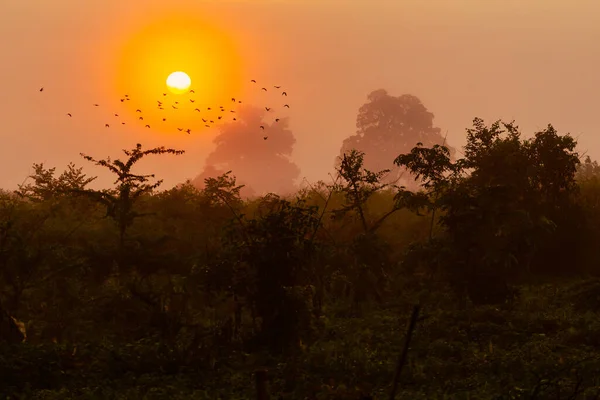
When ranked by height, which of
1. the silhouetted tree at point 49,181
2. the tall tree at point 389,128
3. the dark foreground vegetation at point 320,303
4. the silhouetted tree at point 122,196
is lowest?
the dark foreground vegetation at point 320,303

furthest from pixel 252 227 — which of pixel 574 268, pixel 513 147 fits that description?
pixel 574 268

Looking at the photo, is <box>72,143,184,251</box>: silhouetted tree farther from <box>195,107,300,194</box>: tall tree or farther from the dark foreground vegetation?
<box>195,107,300,194</box>: tall tree

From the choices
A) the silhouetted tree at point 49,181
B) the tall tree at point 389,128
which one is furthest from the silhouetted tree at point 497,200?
the tall tree at point 389,128

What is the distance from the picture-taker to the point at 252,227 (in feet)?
35.2

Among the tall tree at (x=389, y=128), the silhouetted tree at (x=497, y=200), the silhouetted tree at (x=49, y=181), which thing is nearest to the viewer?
the silhouetted tree at (x=497, y=200)

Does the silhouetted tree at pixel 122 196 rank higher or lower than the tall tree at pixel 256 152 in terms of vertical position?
lower

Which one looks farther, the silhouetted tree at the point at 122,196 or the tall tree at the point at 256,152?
the tall tree at the point at 256,152

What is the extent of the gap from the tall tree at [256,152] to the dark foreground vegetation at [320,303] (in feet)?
199

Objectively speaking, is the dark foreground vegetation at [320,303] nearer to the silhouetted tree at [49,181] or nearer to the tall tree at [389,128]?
the silhouetted tree at [49,181]

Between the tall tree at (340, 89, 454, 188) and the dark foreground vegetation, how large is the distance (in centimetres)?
5515

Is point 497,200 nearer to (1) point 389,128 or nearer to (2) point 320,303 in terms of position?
(2) point 320,303

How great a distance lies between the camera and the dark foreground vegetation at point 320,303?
28.4 ft

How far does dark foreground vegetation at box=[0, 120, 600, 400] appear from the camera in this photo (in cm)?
866

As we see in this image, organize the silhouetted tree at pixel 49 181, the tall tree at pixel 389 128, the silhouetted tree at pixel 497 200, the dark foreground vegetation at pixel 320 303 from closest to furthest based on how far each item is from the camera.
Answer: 1. the dark foreground vegetation at pixel 320 303
2. the silhouetted tree at pixel 497 200
3. the silhouetted tree at pixel 49 181
4. the tall tree at pixel 389 128
